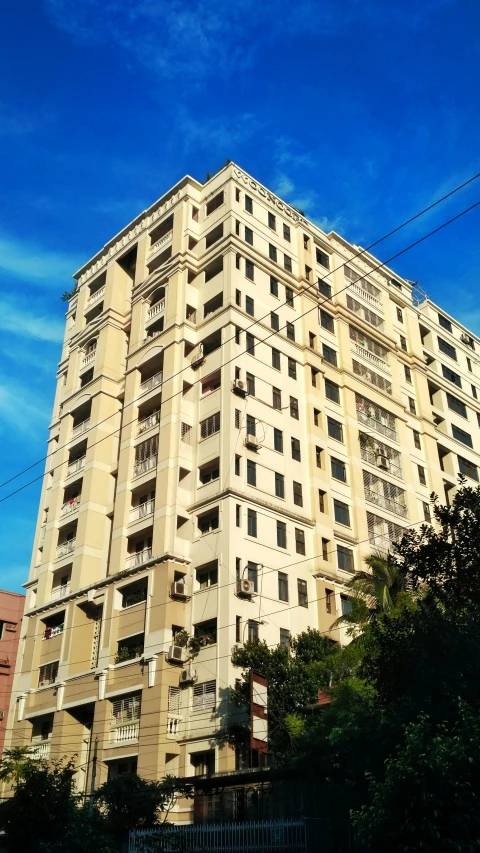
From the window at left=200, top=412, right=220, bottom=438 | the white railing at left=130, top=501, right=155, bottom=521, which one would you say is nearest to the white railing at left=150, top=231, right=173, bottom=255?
the window at left=200, top=412, right=220, bottom=438

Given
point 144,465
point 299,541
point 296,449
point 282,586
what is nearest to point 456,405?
point 296,449

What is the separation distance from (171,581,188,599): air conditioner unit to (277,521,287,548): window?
5.66m

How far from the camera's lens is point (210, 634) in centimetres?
3588

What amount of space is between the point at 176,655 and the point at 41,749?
10550 millimetres

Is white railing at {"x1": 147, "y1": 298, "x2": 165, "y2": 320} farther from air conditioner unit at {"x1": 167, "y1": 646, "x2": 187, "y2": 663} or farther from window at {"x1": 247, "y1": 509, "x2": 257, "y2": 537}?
air conditioner unit at {"x1": 167, "y1": 646, "x2": 187, "y2": 663}

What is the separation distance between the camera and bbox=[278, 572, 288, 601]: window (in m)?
38.6

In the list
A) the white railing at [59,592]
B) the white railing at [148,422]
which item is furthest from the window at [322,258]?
the white railing at [59,592]

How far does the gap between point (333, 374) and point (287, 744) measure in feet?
83.1

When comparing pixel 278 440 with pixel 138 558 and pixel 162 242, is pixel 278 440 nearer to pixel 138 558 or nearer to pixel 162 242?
pixel 138 558

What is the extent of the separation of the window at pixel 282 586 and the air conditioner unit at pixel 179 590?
15.4 ft

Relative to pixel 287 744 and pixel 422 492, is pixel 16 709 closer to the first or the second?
pixel 287 744

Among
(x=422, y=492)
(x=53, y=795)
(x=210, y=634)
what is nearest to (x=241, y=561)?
(x=210, y=634)

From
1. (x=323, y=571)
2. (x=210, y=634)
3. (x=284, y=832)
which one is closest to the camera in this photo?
(x=284, y=832)

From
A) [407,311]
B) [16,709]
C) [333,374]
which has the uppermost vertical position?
[407,311]
